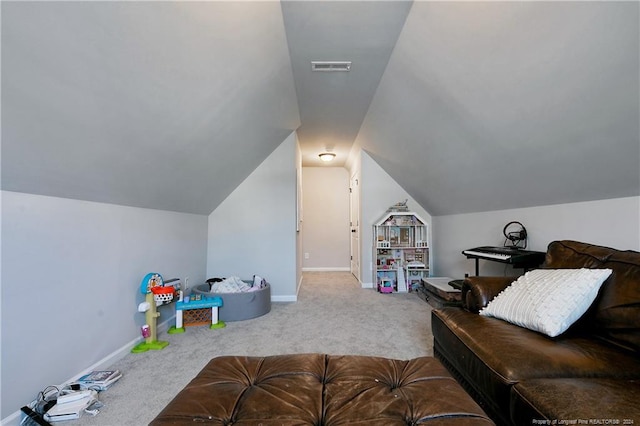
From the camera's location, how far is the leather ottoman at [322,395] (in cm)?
85

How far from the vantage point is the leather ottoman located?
853mm

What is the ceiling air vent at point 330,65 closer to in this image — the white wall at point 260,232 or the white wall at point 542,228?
the white wall at point 260,232

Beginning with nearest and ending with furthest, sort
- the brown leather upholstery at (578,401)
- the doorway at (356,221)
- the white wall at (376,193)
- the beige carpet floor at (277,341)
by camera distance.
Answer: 1. the brown leather upholstery at (578,401)
2. the beige carpet floor at (277,341)
3. the white wall at (376,193)
4. the doorway at (356,221)

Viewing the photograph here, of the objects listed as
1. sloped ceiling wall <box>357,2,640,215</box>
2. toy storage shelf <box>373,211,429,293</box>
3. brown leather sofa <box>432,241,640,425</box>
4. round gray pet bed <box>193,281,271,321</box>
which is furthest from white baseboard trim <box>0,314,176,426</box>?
sloped ceiling wall <box>357,2,640,215</box>

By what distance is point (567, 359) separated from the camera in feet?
3.65

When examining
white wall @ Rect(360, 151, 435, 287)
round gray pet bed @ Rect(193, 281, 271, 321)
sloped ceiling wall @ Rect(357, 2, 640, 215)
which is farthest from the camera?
white wall @ Rect(360, 151, 435, 287)

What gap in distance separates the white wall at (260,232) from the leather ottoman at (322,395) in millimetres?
2565

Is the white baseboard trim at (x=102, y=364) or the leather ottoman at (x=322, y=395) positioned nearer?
the leather ottoman at (x=322, y=395)

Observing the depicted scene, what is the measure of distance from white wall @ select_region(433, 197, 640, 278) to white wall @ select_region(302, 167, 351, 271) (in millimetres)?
2528

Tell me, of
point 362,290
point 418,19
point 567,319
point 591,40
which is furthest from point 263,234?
point 591,40

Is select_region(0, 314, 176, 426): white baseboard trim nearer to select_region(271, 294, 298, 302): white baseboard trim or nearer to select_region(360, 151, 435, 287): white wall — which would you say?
select_region(271, 294, 298, 302): white baseboard trim

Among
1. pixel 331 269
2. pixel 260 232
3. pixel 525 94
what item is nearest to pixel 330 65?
pixel 525 94

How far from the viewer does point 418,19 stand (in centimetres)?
190

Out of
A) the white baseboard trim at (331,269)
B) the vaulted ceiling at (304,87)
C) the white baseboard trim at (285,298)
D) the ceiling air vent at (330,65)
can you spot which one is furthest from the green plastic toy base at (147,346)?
the white baseboard trim at (331,269)
